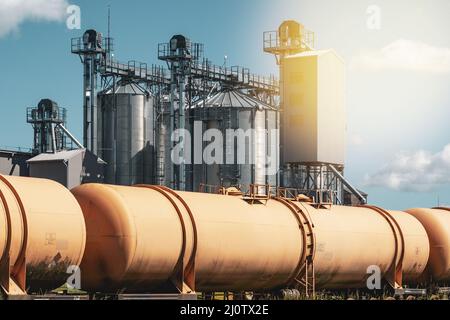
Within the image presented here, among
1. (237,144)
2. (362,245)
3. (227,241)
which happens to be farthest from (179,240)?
(237,144)

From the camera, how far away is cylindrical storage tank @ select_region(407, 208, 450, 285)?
2922 centimetres

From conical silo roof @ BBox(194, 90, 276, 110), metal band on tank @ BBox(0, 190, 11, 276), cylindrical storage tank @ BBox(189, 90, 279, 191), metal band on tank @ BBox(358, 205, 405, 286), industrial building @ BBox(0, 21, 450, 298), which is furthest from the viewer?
conical silo roof @ BBox(194, 90, 276, 110)

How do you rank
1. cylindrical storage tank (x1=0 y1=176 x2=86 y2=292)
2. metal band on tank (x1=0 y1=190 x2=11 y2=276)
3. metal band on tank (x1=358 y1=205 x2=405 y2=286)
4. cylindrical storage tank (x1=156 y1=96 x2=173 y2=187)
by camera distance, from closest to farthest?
1. metal band on tank (x1=0 y1=190 x2=11 y2=276)
2. cylindrical storage tank (x1=0 y1=176 x2=86 y2=292)
3. metal band on tank (x1=358 y1=205 x2=405 y2=286)
4. cylindrical storage tank (x1=156 y1=96 x2=173 y2=187)

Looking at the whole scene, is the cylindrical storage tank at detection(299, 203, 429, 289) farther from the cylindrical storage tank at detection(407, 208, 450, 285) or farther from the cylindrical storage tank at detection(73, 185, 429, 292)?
the cylindrical storage tank at detection(407, 208, 450, 285)

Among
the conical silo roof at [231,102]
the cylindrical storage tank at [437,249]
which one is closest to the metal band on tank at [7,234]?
the cylindrical storage tank at [437,249]

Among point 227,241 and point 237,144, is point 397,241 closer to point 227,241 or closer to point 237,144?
point 227,241

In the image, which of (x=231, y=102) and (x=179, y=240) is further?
(x=231, y=102)

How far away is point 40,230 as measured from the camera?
16766 mm

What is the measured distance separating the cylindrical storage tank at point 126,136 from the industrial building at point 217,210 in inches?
7.0

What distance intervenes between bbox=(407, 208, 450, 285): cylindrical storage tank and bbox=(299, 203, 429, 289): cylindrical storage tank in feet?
2.23

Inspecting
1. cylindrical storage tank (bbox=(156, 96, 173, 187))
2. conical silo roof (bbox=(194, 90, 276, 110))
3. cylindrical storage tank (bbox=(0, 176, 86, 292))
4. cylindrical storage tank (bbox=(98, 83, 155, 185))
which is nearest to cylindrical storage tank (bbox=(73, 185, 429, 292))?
cylindrical storage tank (bbox=(0, 176, 86, 292))

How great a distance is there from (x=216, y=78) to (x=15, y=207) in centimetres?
4784

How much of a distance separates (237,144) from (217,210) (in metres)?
35.6
